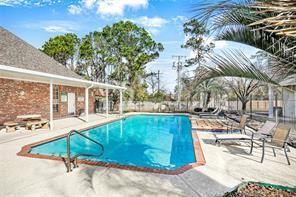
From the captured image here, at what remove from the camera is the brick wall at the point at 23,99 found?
43.3 ft

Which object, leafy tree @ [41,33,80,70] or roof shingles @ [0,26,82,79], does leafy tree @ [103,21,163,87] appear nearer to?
leafy tree @ [41,33,80,70]

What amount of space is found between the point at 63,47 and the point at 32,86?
15.8m

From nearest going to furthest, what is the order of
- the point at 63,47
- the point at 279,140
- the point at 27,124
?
the point at 279,140, the point at 27,124, the point at 63,47

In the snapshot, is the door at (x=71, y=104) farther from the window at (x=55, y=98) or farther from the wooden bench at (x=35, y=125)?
the wooden bench at (x=35, y=125)

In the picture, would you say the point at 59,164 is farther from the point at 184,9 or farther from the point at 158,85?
the point at 158,85

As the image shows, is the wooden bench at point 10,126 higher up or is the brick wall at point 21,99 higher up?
the brick wall at point 21,99

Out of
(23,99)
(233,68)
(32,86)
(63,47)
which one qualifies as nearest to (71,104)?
(32,86)

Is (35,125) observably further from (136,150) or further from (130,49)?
(130,49)

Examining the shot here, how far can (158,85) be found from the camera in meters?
41.6

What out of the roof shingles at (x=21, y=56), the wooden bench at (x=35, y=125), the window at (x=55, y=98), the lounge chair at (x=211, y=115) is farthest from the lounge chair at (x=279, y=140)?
the window at (x=55, y=98)

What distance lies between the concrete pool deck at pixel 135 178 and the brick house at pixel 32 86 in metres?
5.63

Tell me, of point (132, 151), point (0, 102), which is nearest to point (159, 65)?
point (0, 102)

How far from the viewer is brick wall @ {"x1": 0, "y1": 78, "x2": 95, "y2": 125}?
13203 millimetres

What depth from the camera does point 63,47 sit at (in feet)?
96.8
